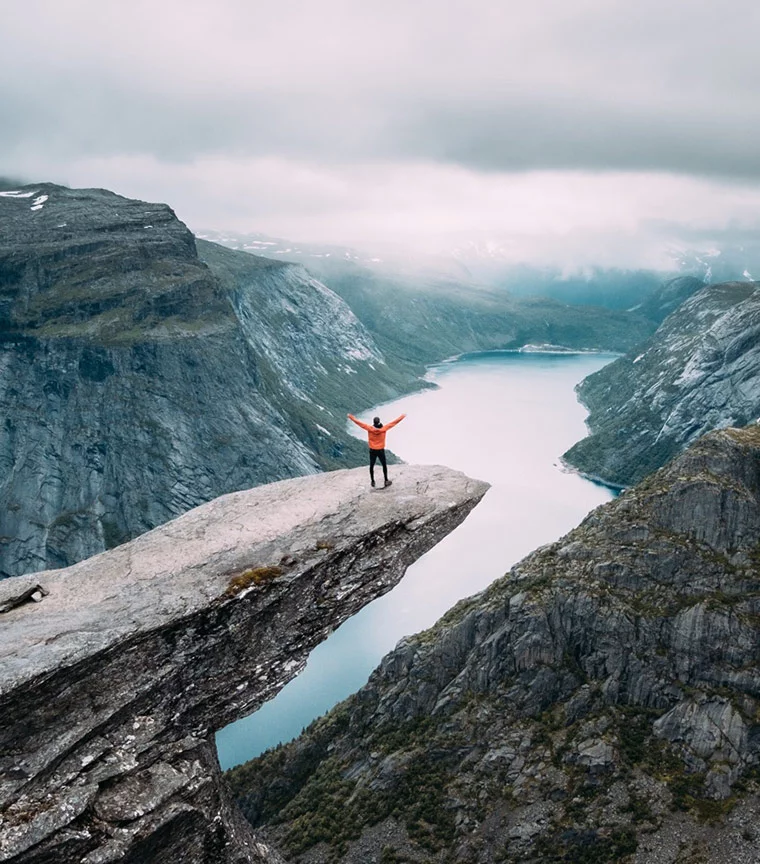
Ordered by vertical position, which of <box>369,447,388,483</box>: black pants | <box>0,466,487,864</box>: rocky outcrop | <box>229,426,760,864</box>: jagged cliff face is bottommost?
<box>229,426,760,864</box>: jagged cliff face

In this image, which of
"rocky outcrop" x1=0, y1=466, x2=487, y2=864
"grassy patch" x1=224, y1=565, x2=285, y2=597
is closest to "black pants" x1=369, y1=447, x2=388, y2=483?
"rocky outcrop" x1=0, y1=466, x2=487, y2=864

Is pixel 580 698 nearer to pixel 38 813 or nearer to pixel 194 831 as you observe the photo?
pixel 194 831

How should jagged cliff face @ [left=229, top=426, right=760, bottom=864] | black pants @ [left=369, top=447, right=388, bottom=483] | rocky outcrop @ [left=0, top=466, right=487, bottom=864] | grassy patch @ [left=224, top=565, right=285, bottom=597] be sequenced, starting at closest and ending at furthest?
rocky outcrop @ [left=0, top=466, right=487, bottom=864]
grassy patch @ [left=224, top=565, right=285, bottom=597]
black pants @ [left=369, top=447, right=388, bottom=483]
jagged cliff face @ [left=229, top=426, right=760, bottom=864]

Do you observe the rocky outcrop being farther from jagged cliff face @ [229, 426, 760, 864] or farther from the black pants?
jagged cliff face @ [229, 426, 760, 864]

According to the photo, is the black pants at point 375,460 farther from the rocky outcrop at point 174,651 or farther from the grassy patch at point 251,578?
the grassy patch at point 251,578

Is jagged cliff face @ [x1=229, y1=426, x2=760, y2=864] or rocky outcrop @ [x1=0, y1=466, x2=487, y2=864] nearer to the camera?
rocky outcrop @ [x1=0, y1=466, x2=487, y2=864]

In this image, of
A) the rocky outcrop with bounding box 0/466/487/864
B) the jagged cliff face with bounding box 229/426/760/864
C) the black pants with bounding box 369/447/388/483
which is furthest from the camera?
the jagged cliff face with bounding box 229/426/760/864

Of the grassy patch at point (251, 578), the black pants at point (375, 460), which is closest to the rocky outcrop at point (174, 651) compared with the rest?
the grassy patch at point (251, 578)

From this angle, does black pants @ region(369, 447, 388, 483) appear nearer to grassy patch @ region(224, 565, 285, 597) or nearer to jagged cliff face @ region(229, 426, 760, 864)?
grassy patch @ region(224, 565, 285, 597)

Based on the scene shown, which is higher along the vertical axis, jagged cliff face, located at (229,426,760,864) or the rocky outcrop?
the rocky outcrop
